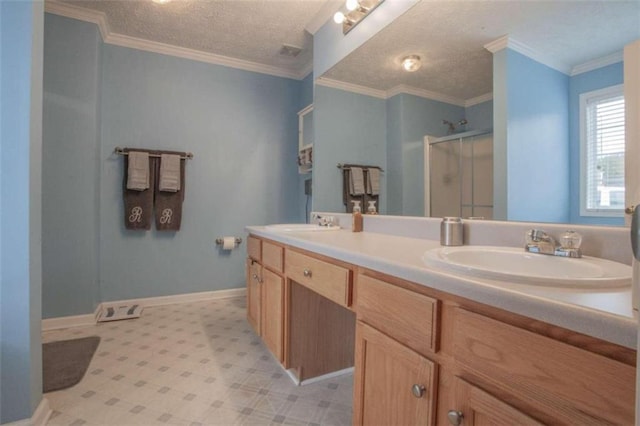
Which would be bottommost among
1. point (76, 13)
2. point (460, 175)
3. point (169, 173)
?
point (460, 175)

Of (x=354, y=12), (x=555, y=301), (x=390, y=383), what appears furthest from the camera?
(x=354, y=12)

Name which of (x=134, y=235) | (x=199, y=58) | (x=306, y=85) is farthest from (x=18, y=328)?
(x=306, y=85)

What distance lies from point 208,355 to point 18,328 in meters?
0.92

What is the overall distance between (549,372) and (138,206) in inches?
113

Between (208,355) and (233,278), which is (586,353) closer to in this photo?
(208,355)

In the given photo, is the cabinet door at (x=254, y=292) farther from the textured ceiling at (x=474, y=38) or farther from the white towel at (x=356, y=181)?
the textured ceiling at (x=474, y=38)

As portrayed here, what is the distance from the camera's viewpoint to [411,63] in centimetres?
150

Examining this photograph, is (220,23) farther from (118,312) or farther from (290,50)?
(118,312)

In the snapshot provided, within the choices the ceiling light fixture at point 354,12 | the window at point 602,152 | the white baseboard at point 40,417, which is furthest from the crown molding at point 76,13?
the window at point 602,152

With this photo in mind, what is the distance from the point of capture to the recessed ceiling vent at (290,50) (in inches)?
108

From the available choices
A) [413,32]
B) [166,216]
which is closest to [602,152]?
[413,32]

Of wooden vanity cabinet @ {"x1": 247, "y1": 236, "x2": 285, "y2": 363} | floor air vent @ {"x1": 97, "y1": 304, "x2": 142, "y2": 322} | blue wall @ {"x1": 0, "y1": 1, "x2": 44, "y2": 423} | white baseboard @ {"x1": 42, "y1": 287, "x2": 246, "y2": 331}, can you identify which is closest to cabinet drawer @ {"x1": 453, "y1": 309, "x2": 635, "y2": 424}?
wooden vanity cabinet @ {"x1": 247, "y1": 236, "x2": 285, "y2": 363}

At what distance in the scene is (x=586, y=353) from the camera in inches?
17.0

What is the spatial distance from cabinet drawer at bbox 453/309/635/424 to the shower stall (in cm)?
70
